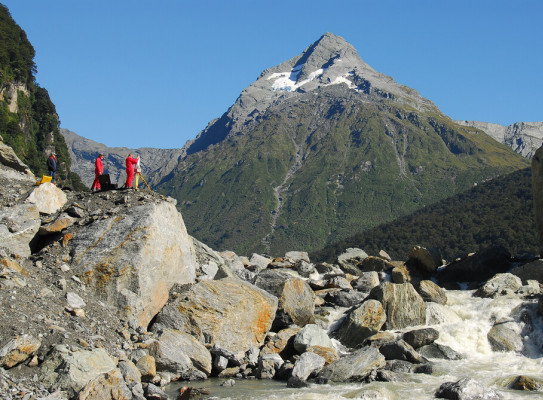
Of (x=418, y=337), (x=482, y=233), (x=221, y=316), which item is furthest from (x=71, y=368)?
(x=482, y=233)

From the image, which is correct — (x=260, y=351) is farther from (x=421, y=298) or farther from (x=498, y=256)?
(x=498, y=256)

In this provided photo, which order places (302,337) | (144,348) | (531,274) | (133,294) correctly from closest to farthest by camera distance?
(144,348) < (133,294) < (302,337) < (531,274)

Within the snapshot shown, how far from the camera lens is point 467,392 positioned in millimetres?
23703

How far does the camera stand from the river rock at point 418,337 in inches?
1307

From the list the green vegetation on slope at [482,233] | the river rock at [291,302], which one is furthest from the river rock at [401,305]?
the green vegetation on slope at [482,233]

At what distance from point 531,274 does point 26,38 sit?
133m

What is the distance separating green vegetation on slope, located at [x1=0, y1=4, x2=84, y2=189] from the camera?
117 metres

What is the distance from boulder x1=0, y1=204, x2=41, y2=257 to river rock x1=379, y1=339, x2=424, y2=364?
20.8m

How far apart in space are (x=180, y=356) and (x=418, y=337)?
1458cm

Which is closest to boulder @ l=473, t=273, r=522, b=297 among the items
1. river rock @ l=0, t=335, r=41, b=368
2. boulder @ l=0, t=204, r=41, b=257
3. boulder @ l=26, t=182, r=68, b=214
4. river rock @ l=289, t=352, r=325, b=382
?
river rock @ l=289, t=352, r=325, b=382

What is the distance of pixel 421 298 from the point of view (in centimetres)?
3803

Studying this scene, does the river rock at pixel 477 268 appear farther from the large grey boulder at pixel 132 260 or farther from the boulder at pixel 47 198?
the boulder at pixel 47 198

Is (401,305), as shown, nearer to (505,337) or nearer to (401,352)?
(505,337)

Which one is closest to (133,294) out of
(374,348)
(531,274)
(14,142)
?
(374,348)
